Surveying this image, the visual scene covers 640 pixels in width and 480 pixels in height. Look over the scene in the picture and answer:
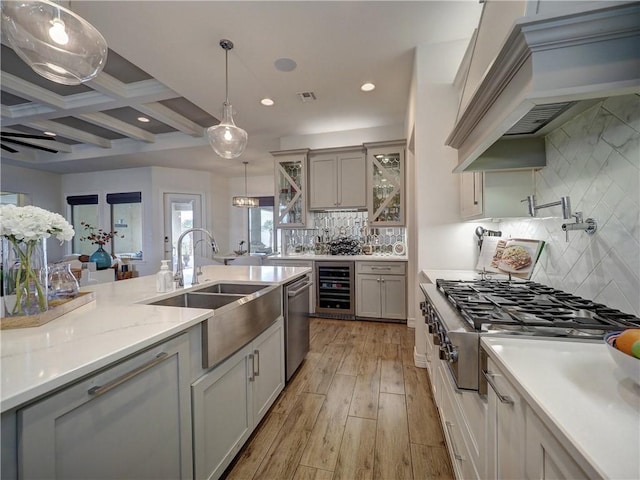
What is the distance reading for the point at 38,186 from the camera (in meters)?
5.93

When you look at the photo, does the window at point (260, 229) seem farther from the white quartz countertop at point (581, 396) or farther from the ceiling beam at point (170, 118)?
the white quartz countertop at point (581, 396)

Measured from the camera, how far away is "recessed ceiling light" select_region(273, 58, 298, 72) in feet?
8.52

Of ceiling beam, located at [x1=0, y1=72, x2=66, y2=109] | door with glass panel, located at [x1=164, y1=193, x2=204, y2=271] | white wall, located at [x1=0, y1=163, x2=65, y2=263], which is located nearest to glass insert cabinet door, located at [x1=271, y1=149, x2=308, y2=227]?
door with glass panel, located at [x1=164, y1=193, x2=204, y2=271]

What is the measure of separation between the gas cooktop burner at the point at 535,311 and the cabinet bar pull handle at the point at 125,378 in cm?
117

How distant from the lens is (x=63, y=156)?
17.5 feet

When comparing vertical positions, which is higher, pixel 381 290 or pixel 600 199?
pixel 600 199

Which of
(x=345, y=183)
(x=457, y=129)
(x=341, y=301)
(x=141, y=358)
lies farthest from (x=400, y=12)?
(x=341, y=301)

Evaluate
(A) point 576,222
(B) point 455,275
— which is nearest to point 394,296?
(B) point 455,275

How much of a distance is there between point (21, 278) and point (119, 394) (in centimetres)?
63

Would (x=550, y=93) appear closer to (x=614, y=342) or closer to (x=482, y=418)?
(x=614, y=342)

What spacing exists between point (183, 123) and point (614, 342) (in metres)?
4.90

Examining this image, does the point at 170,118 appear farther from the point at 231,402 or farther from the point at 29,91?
the point at 231,402

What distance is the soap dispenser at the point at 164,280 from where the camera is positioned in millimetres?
1648

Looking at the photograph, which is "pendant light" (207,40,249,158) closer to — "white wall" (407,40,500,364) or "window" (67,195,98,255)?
"white wall" (407,40,500,364)
